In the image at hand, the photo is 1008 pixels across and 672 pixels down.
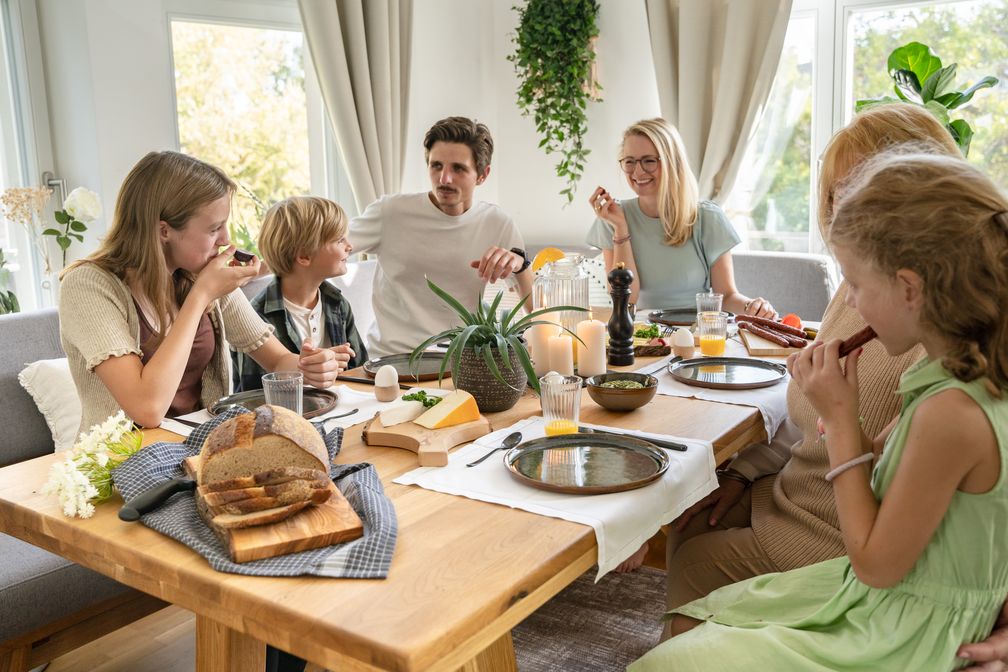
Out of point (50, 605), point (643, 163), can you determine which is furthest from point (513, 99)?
point (50, 605)

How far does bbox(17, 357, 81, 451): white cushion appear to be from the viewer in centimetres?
234

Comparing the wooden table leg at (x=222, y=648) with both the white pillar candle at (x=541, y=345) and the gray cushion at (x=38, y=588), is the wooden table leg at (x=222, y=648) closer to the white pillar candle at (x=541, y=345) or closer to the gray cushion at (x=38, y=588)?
the gray cushion at (x=38, y=588)

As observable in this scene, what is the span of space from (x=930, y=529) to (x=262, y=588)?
830 mm

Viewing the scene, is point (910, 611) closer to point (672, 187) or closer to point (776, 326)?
point (776, 326)

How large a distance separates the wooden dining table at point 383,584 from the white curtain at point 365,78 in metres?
3.06

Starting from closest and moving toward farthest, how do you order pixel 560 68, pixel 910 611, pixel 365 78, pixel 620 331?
pixel 910 611
pixel 620 331
pixel 365 78
pixel 560 68

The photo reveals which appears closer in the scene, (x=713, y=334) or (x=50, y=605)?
(x=50, y=605)

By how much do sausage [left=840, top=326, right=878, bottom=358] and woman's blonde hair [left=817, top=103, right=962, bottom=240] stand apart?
0.38 metres

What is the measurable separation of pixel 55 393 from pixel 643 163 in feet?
7.00

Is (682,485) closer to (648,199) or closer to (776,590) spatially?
(776,590)

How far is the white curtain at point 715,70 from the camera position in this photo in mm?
4156

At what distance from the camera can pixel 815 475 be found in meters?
1.63

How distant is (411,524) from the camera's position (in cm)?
121

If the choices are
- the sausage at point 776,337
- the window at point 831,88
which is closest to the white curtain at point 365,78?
the window at point 831,88
